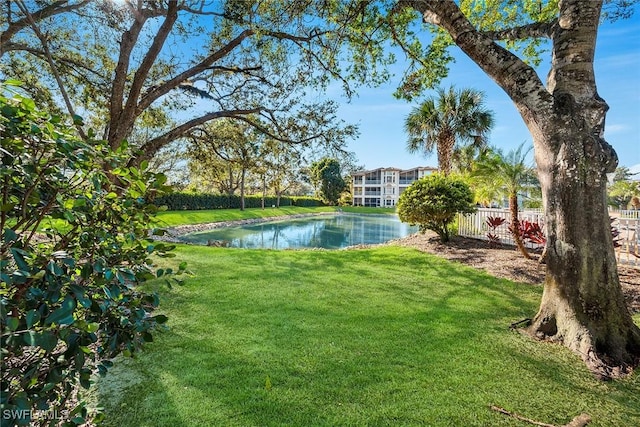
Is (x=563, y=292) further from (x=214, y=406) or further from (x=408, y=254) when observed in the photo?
(x=408, y=254)

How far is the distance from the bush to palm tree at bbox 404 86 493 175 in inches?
198

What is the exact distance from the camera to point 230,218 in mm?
27484

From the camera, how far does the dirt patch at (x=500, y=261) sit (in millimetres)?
6203

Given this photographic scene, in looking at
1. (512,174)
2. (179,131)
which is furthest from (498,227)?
(179,131)

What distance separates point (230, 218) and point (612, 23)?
2552 cm

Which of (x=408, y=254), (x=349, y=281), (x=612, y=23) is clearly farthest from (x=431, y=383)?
(x=612, y=23)

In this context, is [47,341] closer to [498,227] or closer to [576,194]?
[576,194]

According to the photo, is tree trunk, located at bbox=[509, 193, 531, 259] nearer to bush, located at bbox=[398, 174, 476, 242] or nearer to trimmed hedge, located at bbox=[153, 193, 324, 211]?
bush, located at bbox=[398, 174, 476, 242]

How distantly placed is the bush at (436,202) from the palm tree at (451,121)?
503 cm

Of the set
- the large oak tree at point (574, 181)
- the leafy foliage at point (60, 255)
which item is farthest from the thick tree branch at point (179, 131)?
the large oak tree at point (574, 181)

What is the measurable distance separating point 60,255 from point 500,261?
29.2ft

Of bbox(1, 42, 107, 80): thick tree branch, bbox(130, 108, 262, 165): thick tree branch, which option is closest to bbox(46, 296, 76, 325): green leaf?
bbox(130, 108, 262, 165): thick tree branch

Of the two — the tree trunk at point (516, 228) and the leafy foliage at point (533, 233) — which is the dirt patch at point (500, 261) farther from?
the leafy foliage at point (533, 233)

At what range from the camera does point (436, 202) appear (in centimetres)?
997
